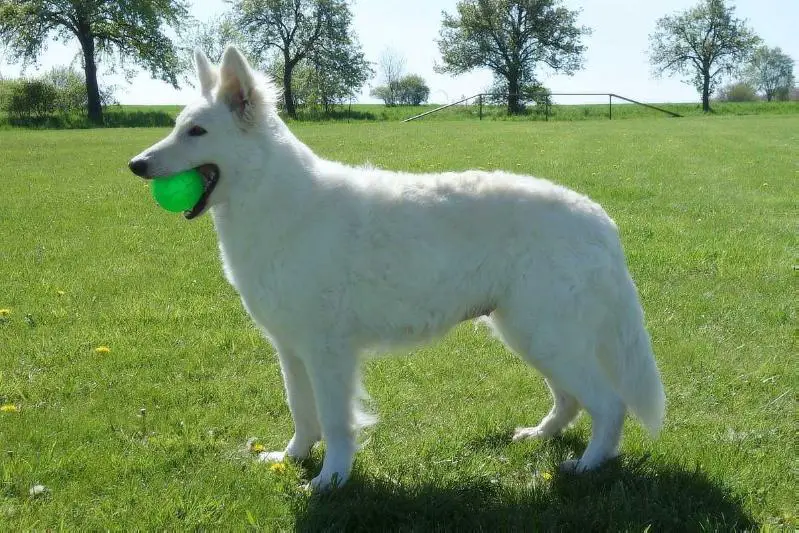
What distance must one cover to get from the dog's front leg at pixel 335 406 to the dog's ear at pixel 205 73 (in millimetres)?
1562

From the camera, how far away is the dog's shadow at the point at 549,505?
3193 mm

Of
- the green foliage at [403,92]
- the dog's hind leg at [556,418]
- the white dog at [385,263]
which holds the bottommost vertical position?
the dog's hind leg at [556,418]

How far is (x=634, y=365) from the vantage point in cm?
377

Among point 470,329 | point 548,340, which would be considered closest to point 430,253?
point 548,340

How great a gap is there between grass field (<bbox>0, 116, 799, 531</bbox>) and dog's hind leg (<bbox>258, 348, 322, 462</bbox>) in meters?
0.13

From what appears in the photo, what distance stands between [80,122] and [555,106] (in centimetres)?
2916

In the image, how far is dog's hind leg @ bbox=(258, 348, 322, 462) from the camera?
3916 millimetres

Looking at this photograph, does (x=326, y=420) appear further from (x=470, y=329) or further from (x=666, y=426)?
(x=470, y=329)

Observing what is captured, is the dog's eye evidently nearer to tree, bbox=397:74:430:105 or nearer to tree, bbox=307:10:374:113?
tree, bbox=307:10:374:113

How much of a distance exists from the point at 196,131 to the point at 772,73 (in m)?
84.9

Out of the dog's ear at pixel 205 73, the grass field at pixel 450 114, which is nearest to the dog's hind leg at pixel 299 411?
the dog's ear at pixel 205 73

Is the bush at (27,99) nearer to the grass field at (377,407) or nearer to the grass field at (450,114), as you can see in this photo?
the grass field at (450,114)

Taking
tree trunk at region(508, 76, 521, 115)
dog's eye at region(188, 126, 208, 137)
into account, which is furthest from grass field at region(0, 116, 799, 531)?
tree trunk at region(508, 76, 521, 115)

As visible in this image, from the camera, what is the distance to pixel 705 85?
2334 inches
